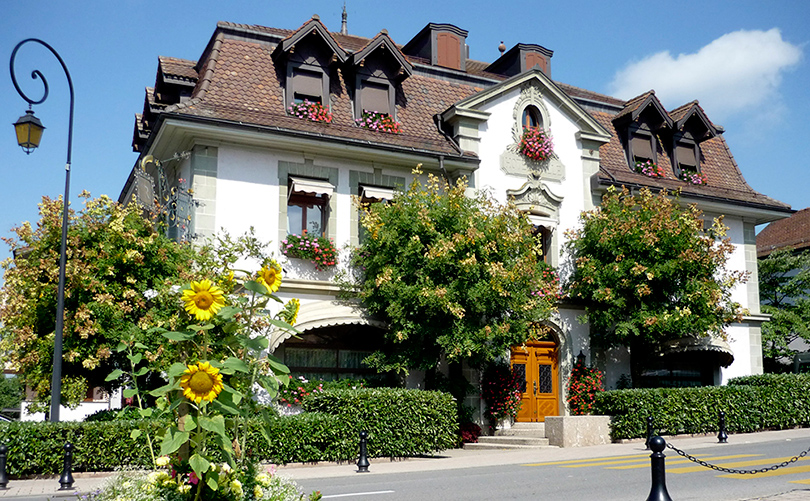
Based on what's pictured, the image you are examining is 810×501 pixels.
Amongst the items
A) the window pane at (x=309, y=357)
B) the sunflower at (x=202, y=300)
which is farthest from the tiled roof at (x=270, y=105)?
the sunflower at (x=202, y=300)

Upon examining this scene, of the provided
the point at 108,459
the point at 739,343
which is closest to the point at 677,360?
the point at 739,343

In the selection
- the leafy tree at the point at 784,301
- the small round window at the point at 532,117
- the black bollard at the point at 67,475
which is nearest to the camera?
the black bollard at the point at 67,475

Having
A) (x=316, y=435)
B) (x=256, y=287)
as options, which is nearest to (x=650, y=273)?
(x=316, y=435)

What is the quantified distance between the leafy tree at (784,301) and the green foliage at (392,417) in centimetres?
1795

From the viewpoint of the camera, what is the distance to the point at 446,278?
1727 centimetres

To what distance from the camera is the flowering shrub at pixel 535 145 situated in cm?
2103

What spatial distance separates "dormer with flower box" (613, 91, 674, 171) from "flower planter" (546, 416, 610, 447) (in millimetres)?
8835

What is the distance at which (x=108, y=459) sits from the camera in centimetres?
1330

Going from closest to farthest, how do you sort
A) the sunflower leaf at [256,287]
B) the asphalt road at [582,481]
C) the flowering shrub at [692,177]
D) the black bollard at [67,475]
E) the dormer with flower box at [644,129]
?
the sunflower leaf at [256,287] → the asphalt road at [582,481] → the black bollard at [67,475] → the dormer with flower box at [644,129] → the flowering shrub at [692,177]

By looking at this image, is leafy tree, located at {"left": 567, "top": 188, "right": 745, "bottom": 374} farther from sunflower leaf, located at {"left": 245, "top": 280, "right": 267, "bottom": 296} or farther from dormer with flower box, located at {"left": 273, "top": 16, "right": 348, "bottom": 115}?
sunflower leaf, located at {"left": 245, "top": 280, "right": 267, "bottom": 296}

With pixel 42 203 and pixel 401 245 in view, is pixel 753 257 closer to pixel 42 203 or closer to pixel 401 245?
pixel 401 245

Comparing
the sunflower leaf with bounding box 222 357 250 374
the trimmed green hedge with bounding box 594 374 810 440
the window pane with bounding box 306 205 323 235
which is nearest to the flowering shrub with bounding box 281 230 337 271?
the window pane with bounding box 306 205 323 235

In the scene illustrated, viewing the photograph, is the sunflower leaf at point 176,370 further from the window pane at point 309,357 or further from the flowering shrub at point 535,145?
the flowering shrub at point 535,145

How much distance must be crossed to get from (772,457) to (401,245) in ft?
28.0
